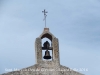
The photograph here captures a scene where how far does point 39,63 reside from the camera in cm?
1616

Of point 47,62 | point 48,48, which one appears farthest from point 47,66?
point 48,48

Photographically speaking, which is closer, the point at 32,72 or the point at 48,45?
the point at 32,72

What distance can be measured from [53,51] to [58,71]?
1.22 meters

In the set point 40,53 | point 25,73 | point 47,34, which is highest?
point 47,34

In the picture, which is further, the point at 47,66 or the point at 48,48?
the point at 48,48

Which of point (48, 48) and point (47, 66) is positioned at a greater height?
point (48, 48)

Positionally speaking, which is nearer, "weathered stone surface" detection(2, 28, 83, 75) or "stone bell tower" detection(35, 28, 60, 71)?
"weathered stone surface" detection(2, 28, 83, 75)

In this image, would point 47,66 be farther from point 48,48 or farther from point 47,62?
point 48,48

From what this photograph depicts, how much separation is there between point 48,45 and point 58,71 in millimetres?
1758

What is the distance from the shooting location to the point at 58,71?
16.3 metres

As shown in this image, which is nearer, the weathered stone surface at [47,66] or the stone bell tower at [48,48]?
the weathered stone surface at [47,66]

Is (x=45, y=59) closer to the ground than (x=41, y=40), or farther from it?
closer to the ground

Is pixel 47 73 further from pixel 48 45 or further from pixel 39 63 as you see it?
pixel 48 45

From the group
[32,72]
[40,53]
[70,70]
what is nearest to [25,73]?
[32,72]
